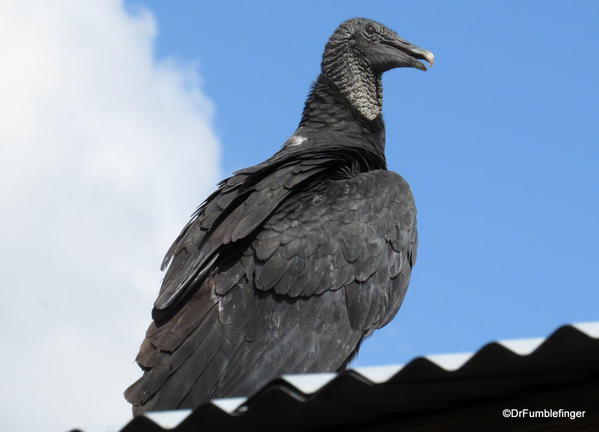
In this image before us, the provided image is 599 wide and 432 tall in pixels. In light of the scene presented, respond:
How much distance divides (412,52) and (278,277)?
81.5 inches

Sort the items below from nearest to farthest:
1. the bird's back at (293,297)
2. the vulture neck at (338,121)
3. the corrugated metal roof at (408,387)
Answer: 1. the corrugated metal roof at (408,387)
2. the bird's back at (293,297)
3. the vulture neck at (338,121)

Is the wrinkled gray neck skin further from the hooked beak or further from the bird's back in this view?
the bird's back

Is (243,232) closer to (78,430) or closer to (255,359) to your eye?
(255,359)

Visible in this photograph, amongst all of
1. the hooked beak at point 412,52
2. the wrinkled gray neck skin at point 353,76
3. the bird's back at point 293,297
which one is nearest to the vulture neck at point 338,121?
the wrinkled gray neck skin at point 353,76

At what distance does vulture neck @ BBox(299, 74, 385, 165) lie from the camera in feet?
18.9

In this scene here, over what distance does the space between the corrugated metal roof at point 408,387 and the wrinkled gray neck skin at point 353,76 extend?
353cm

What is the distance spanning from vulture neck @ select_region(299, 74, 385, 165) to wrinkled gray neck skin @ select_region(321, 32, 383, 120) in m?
0.03

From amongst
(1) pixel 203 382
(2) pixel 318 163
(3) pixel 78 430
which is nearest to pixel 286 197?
(2) pixel 318 163

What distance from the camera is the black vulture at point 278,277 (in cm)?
418

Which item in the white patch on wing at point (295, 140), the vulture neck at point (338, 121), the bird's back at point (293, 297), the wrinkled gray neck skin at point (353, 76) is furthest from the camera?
the wrinkled gray neck skin at point (353, 76)

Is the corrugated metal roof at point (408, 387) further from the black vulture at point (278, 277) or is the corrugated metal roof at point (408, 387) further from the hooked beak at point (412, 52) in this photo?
the hooked beak at point (412, 52)

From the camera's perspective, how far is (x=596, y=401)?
241 cm

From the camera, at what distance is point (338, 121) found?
19.2 feet

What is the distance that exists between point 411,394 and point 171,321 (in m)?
2.09
